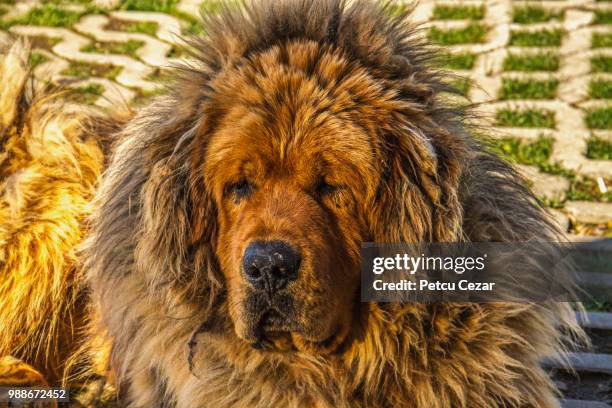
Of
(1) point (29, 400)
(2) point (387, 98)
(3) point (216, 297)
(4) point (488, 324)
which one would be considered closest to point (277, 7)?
(2) point (387, 98)

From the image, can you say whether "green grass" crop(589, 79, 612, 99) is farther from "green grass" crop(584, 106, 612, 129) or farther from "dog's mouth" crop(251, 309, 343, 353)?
"dog's mouth" crop(251, 309, 343, 353)

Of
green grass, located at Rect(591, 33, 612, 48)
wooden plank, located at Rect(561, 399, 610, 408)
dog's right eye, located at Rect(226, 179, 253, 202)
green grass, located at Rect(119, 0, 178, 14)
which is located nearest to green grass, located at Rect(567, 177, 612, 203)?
wooden plank, located at Rect(561, 399, 610, 408)

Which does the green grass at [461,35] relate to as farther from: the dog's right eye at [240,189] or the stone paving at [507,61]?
the dog's right eye at [240,189]

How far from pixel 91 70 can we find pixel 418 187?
4.31 m

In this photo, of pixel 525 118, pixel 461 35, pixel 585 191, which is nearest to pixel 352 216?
pixel 585 191

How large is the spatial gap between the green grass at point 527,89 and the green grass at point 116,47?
2737 millimetres

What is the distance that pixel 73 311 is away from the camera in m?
4.20

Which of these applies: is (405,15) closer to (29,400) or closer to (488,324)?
(488,324)

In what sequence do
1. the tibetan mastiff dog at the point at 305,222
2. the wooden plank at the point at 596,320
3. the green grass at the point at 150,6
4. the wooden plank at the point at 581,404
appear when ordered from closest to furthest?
the tibetan mastiff dog at the point at 305,222
the wooden plank at the point at 581,404
the wooden plank at the point at 596,320
the green grass at the point at 150,6

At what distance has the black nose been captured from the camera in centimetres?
292

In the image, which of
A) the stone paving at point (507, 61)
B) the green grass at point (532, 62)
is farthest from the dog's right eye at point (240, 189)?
the green grass at point (532, 62)

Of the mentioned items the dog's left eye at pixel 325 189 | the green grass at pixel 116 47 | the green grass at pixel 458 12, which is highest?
the green grass at pixel 458 12

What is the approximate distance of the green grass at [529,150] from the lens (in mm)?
5664

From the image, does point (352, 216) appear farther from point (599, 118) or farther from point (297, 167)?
point (599, 118)
